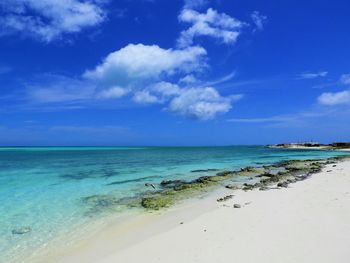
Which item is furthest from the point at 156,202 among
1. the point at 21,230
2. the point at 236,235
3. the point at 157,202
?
the point at 236,235

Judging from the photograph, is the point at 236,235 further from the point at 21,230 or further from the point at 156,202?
the point at 21,230

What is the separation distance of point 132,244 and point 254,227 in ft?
12.5

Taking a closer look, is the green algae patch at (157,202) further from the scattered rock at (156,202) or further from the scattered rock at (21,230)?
the scattered rock at (21,230)

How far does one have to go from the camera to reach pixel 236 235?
9430 millimetres

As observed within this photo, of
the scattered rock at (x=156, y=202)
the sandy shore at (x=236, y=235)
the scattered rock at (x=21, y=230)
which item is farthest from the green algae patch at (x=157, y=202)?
the scattered rock at (x=21, y=230)

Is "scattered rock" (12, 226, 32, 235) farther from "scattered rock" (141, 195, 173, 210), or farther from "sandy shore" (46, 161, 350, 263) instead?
"scattered rock" (141, 195, 173, 210)

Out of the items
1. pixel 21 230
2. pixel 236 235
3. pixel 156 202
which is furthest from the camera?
pixel 156 202

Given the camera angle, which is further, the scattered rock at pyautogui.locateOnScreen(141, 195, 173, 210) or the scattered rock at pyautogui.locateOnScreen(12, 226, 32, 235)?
the scattered rock at pyautogui.locateOnScreen(141, 195, 173, 210)

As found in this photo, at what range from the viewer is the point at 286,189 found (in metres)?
17.7

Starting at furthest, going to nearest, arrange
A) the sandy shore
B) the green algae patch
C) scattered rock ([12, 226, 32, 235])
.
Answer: the green algae patch < scattered rock ([12, 226, 32, 235]) < the sandy shore

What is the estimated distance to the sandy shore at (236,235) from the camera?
7.89 m

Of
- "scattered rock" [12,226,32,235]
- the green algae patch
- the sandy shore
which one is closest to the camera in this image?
the sandy shore

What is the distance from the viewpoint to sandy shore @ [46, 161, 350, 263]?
7.89 metres

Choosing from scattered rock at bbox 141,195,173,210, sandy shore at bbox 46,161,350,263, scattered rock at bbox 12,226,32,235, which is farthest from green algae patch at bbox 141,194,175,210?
scattered rock at bbox 12,226,32,235
